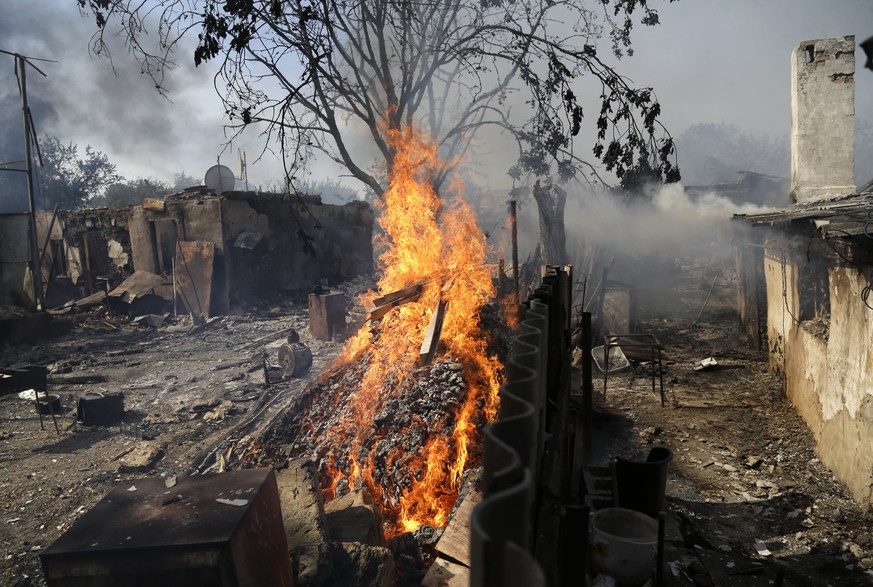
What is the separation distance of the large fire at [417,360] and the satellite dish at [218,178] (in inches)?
398

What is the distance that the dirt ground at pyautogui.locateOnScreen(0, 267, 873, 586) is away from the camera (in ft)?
19.2

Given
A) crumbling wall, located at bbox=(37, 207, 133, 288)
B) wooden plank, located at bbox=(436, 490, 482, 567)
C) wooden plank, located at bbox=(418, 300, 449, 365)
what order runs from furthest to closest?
crumbling wall, located at bbox=(37, 207, 133, 288), wooden plank, located at bbox=(418, 300, 449, 365), wooden plank, located at bbox=(436, 490, 482, 567)

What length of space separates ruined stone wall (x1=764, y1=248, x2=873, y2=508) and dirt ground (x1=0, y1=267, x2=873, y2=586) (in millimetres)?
327

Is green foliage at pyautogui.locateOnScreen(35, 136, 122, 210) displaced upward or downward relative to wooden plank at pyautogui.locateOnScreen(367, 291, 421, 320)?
upward

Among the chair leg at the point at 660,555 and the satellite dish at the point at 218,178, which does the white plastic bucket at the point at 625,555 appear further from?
the satellite dish at the point at 218,178

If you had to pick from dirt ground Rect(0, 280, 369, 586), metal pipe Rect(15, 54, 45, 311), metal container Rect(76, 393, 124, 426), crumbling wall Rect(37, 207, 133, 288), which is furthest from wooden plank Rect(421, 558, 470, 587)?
crumbling wall Rect(37, 207, 133, 288)

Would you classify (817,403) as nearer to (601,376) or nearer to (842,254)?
(842,254)

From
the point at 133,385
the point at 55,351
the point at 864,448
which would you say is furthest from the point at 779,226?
the point at 55,351

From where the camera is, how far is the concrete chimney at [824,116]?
34.3 feet

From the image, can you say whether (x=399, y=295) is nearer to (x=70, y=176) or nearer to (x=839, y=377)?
(x=839, y=377)

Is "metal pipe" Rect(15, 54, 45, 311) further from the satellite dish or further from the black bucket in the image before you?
the black bucket

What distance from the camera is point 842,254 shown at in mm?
6438

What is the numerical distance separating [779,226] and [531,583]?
33.3ft

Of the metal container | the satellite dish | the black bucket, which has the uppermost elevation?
the satellite dish
